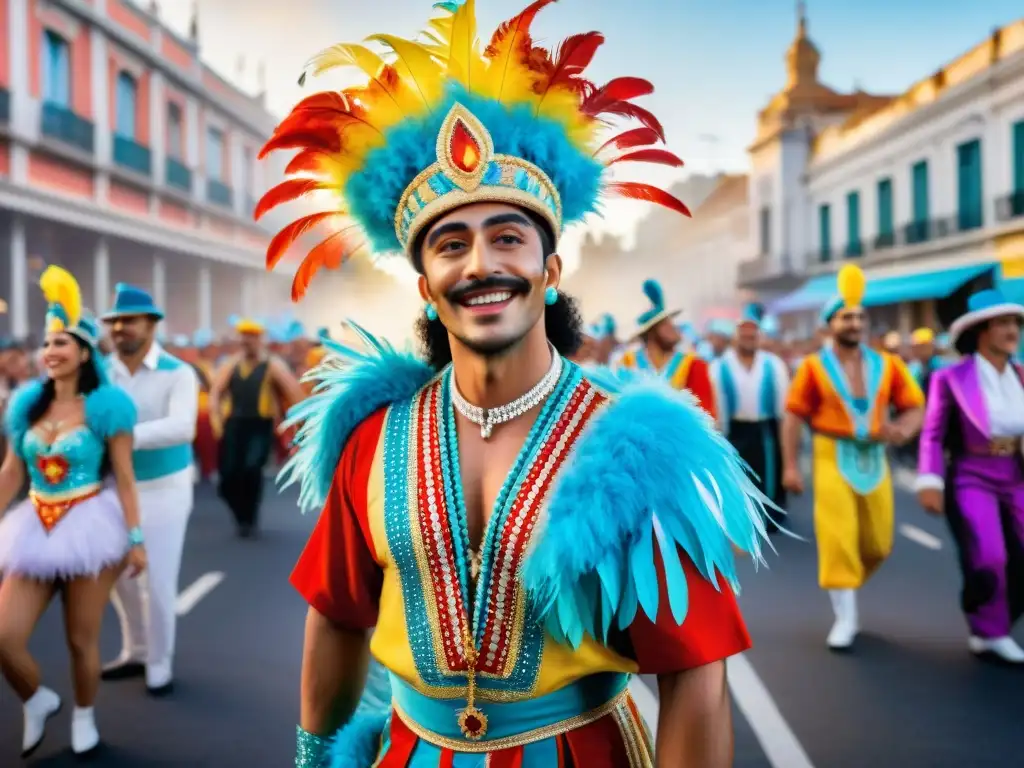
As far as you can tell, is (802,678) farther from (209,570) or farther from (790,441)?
(209,570)

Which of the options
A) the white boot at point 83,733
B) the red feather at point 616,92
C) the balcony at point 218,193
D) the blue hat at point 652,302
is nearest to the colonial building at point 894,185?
the blue hat at point 652,302

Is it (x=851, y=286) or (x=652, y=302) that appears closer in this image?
(x=851, y=286)

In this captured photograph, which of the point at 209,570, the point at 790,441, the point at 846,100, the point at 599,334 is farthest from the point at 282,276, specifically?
the point at 790,441

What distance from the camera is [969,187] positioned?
24.9m

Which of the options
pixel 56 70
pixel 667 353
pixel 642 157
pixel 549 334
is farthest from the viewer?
pixel 56 70

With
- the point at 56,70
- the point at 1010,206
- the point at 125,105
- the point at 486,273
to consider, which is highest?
the point at 125,105

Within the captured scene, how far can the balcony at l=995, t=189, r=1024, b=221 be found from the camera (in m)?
22.3

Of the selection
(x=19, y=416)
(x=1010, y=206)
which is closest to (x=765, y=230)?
(x=1010, y=206)

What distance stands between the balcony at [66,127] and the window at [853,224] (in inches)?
922

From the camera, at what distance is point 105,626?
6.06 m

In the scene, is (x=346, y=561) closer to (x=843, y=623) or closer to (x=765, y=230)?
(x=843, y=623)

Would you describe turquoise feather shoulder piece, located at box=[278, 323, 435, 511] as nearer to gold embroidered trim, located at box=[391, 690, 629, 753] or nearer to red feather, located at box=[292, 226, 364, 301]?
red feather, located at box=[292, 226, 364, 301]

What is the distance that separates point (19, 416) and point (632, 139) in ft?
11.3

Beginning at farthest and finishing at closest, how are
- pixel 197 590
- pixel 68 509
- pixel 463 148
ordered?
pixel 197 590, pixel 68 509, pixel 463 148
